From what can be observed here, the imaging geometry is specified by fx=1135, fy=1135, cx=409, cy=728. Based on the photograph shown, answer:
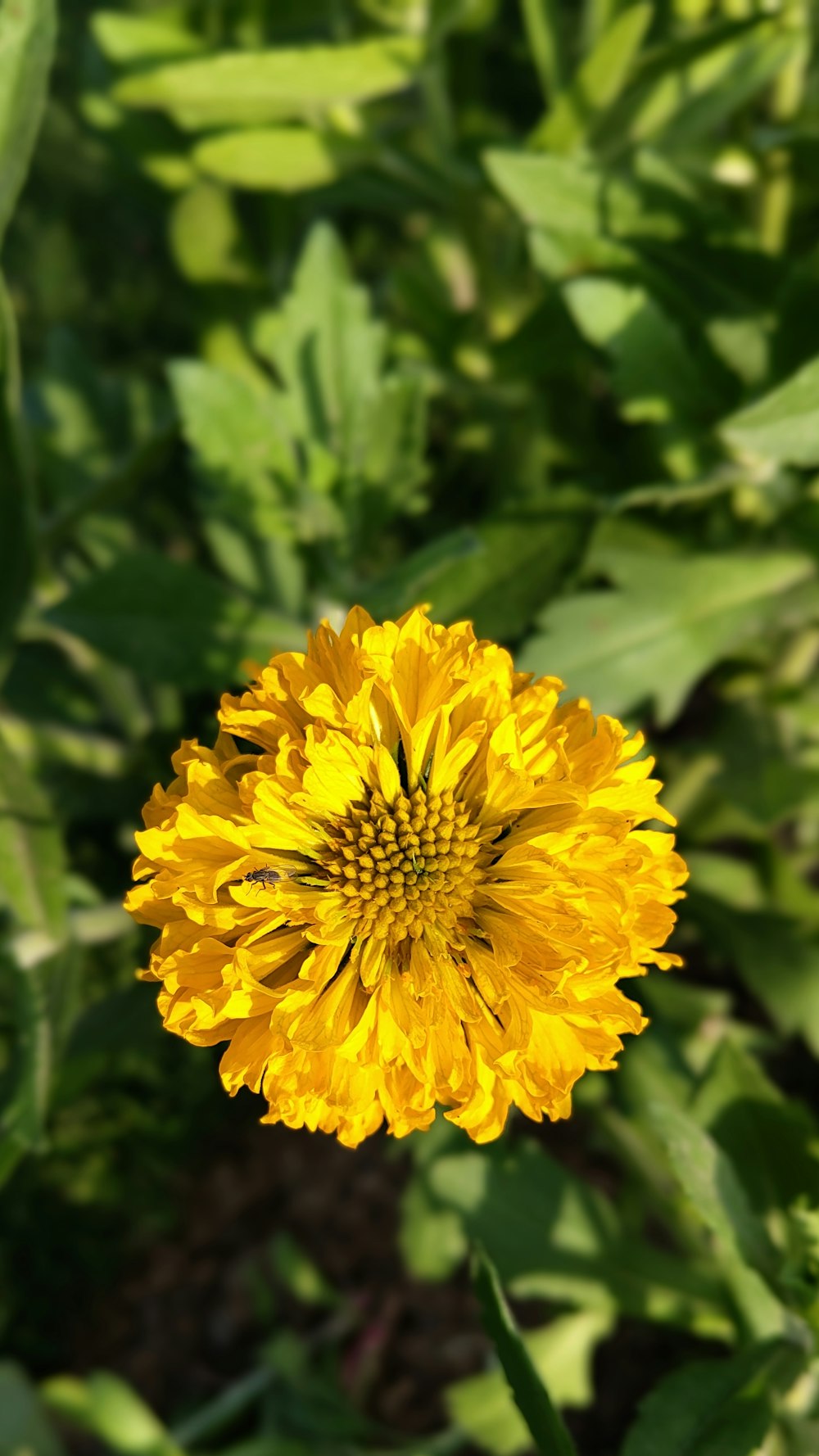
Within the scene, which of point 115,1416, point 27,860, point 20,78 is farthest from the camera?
point 115,1416

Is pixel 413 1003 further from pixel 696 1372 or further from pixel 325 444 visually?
pixel 325 444

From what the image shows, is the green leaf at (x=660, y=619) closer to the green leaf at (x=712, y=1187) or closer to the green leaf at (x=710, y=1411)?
the green leaf at (x=712, y=1187)

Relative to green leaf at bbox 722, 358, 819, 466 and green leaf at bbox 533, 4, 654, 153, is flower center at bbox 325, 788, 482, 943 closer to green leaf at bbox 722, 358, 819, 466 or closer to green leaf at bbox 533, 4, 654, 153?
green leaf at bbox 722, 358, 819, 466

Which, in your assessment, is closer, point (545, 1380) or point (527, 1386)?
point (527, 1386)

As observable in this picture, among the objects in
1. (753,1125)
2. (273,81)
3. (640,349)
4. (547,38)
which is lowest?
(753,1125)

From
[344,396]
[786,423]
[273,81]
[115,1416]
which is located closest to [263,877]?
[786,423]

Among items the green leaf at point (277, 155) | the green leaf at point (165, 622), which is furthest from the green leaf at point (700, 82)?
the green leaf at point (165, 622)

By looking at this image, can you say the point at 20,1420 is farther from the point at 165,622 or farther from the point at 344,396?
the point at 344,396
